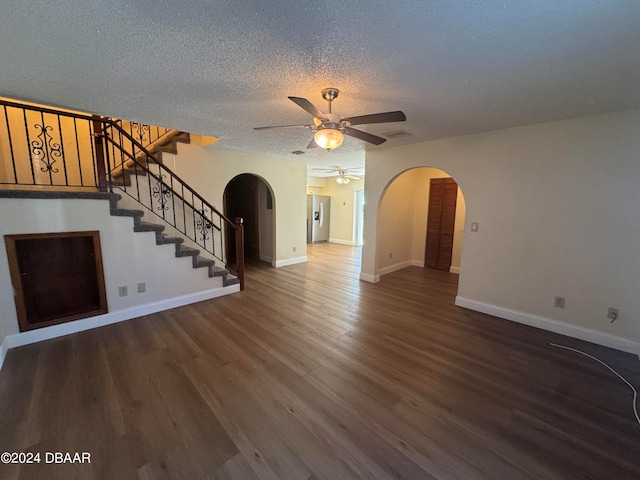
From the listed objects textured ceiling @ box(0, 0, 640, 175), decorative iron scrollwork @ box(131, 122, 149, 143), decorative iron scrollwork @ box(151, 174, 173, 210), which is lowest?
decorative iron scrollwork @ box(151, 174, 173, 210)

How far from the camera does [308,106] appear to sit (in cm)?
206

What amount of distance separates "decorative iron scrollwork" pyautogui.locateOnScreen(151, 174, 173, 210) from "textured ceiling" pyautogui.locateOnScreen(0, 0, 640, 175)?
1386 millimetres

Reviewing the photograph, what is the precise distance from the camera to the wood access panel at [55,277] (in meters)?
2.76

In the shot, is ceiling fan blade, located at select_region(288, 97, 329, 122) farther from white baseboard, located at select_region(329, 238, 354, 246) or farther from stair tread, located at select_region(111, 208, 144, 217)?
white baseboard, located at select_region(329, 238, 354, 246)

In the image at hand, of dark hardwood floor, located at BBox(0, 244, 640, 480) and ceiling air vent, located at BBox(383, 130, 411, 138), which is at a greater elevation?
ceiling air vent, located at BBox(383, 130, 411, 138)

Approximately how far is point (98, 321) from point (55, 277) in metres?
0.70

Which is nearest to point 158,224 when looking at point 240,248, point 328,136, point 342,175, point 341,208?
point 240,248

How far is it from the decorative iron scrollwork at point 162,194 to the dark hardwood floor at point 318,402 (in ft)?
6.22

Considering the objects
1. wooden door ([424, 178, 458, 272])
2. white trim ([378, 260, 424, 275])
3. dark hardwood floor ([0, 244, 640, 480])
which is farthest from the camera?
wooden door ([424, 178, 458, 272])

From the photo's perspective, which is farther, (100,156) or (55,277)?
(100,156)

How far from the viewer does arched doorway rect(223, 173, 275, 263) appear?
6.46m

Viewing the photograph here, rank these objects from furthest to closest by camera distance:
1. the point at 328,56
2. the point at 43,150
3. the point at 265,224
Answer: the point at 265,224 < the point at 43,150 < the point at 328,56

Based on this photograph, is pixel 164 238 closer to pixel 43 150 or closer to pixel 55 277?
pixel 55 277

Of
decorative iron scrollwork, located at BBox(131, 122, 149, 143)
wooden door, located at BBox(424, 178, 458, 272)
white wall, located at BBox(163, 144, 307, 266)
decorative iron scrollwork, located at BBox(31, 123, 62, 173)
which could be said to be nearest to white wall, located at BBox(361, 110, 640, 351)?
wooden door, located at BBox(424, 178, 458, 272)
